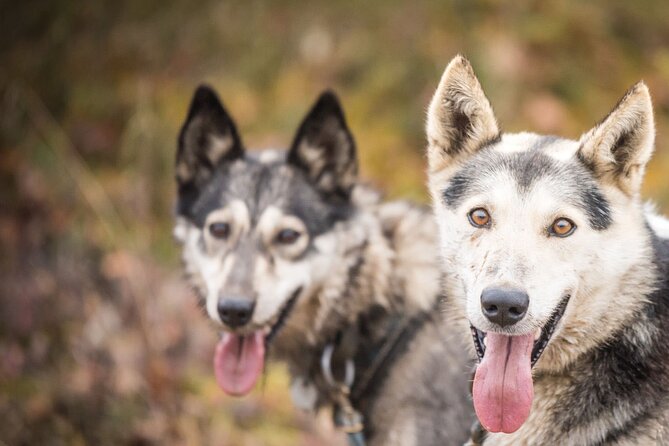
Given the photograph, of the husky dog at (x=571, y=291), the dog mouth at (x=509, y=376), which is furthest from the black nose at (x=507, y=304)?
the dog mouth at (x=509, y=376)

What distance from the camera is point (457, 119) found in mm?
2982

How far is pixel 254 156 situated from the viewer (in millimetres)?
4125

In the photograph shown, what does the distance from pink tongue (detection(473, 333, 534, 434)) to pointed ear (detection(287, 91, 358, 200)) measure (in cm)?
169

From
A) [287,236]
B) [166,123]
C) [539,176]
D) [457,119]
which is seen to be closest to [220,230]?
[287,236]

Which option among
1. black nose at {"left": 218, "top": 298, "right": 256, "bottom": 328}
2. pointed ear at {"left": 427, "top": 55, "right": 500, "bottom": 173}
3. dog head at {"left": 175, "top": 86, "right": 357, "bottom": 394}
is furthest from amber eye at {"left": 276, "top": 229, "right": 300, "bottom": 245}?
pointed ear at {"left": 427, "top": 55, "right": 500, "bottom": 173}

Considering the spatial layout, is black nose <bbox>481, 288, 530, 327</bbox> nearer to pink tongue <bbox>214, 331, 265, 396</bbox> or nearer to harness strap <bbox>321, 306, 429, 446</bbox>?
harness strap <bbox>321, 306, 429, 446</bbox>

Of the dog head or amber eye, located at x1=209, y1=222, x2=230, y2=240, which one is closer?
the dog head

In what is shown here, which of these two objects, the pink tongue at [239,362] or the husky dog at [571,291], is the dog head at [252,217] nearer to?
the pink tongue at [239,362]

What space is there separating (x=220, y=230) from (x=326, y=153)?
0.72m

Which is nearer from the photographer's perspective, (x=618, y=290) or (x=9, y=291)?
(x=618, y=290)

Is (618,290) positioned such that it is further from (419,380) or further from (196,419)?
(196,419)

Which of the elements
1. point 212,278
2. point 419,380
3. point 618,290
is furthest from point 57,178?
point 618,290

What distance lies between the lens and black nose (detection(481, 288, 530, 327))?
7.63 ft

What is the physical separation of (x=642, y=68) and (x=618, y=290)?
6977 mm
